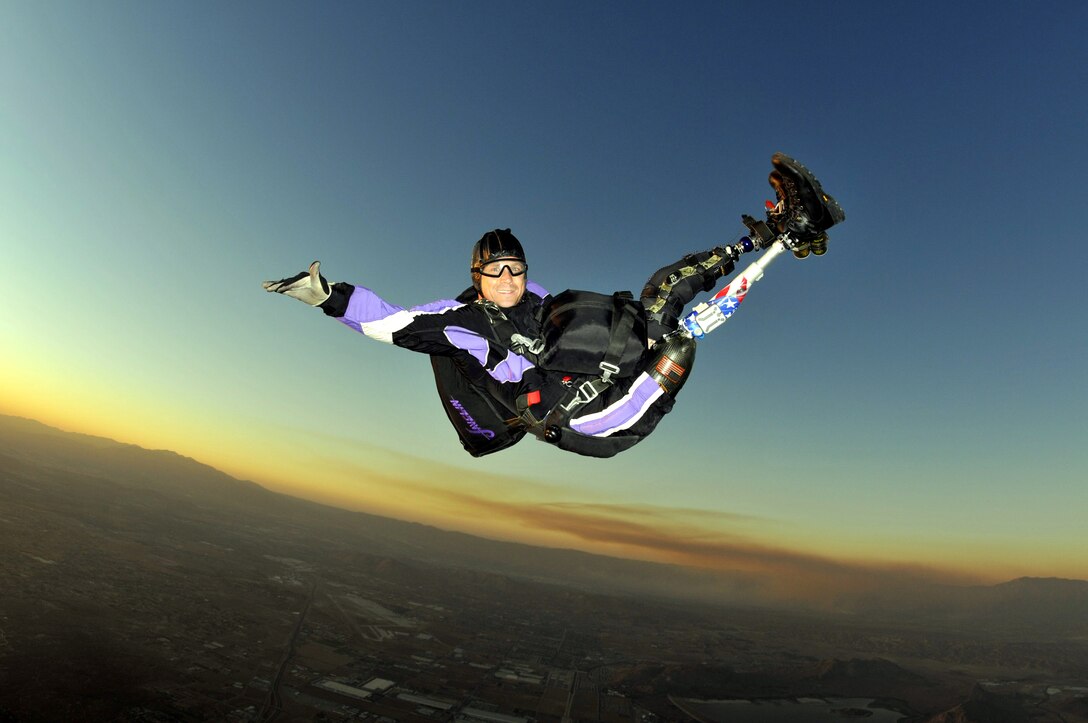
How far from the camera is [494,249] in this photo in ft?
13.4

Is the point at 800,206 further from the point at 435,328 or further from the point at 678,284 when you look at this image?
the point at 435,328

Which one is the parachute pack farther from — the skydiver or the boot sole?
the boot sole

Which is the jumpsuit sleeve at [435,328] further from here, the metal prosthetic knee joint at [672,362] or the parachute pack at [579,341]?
the metal prosthetic knee joint at [672,362]

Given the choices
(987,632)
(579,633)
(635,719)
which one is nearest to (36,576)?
(635,719)

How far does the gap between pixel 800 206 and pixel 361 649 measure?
85347mm

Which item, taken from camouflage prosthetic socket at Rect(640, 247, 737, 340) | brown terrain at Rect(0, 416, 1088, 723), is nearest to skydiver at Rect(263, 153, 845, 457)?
camouflage prosthetic socket at Rect(640, 247, 737, 340)

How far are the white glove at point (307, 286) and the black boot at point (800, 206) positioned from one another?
3.64m

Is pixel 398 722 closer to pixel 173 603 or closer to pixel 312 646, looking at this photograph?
pixel 312 646

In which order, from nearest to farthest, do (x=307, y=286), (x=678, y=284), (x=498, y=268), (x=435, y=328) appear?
1. (x=307, y=286)
2. (x=435, y=328)
3. (x=678, y=284)
4. (x=498, y=268)

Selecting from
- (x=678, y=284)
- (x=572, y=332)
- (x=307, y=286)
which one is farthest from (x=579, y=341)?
(x=307, y=286)

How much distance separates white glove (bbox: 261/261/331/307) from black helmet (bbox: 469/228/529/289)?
137cm

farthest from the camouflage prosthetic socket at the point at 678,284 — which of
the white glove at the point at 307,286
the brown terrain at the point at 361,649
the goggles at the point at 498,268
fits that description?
the brown terrain at the point at 361,649

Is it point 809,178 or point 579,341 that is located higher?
point 809,178

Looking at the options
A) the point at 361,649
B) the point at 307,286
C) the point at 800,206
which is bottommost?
the point at 361,649
